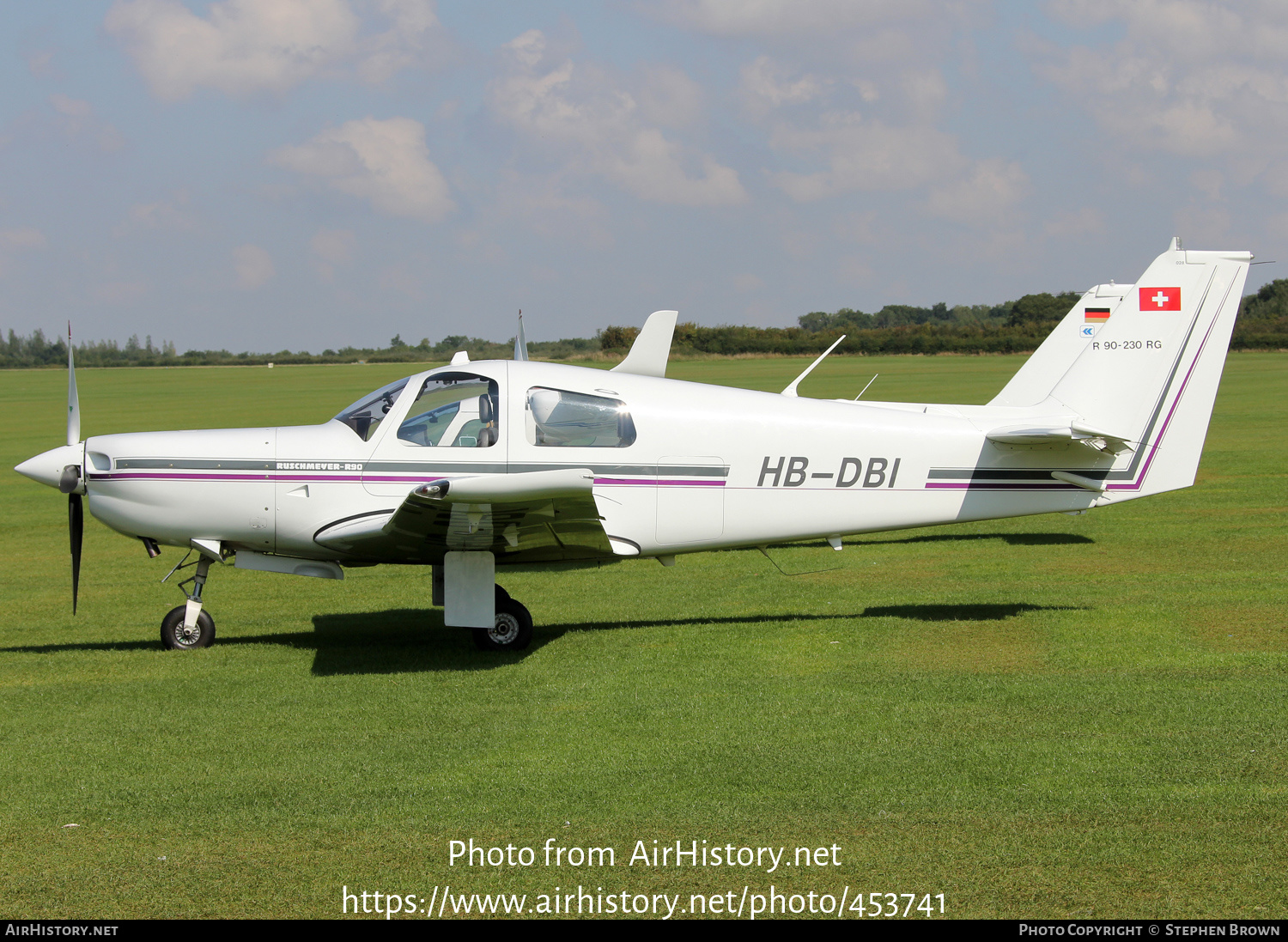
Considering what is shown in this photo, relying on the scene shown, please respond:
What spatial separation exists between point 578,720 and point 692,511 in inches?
89.6

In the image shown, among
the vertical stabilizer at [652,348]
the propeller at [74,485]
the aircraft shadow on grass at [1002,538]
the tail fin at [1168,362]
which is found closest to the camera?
the propeller at [74,485]

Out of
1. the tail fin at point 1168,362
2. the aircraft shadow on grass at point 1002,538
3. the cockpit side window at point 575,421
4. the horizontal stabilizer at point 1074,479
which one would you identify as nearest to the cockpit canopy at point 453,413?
the cockpit side window at point 575,421

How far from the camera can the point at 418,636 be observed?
8664 mm

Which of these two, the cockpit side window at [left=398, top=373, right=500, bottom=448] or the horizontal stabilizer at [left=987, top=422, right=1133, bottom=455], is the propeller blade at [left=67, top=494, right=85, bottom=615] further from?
the horizontal stabilizer at [left=987, top=422, right=1133, bottom=455]

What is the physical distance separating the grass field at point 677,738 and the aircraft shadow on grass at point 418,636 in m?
0.04

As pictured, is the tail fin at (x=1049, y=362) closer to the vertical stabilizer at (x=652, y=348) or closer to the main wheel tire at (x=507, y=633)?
the vertical stabilizer at (x=652, y=348)

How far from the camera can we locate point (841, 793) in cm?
493

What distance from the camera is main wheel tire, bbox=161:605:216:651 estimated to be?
316 inches

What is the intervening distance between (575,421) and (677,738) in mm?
2792

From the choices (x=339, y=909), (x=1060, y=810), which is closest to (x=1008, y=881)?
(x=1060, y=810)

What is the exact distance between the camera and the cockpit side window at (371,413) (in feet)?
25.6

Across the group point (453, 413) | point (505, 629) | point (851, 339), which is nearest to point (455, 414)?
point (453, 413)

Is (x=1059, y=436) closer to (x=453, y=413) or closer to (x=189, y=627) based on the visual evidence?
(x=453, y=413)
